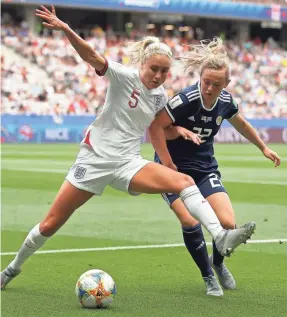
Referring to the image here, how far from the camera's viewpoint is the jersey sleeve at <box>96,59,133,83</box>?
6.89 m

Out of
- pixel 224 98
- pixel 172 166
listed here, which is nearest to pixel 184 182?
pixel 172 166

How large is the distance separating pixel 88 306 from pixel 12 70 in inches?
1265

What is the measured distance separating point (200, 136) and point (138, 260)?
6.77ft

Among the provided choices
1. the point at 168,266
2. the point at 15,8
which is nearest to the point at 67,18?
the point at 15,8

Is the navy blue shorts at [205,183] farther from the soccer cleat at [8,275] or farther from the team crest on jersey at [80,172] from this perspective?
the soccer cleat at [8,275]

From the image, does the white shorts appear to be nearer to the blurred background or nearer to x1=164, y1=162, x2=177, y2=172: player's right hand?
x1=164, y1=162, x2=177, y2=172: player's right hand

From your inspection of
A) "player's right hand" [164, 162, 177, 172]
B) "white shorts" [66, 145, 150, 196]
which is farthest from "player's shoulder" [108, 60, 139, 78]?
"player's right hand" [164, 162, 177, 172]

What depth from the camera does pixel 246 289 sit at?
7.47 m

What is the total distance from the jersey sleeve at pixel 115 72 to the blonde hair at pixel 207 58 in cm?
62

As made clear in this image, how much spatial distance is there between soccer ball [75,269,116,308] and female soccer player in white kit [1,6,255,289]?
62cm

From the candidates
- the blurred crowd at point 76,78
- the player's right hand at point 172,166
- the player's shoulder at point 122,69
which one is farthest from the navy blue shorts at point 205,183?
the blurred crowd at point 76,78

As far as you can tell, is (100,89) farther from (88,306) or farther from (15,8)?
(88,306)

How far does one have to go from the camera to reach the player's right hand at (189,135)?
6.94m

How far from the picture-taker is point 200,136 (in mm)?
7414
